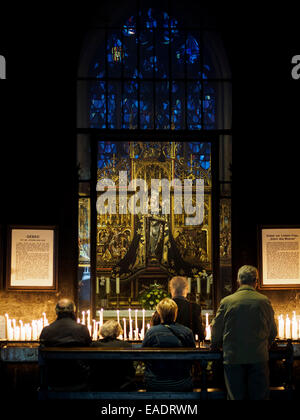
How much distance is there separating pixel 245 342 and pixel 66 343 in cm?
175

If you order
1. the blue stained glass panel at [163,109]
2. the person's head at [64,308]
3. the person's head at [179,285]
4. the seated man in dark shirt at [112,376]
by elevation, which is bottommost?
the seated man in dark shirt at [112,376]

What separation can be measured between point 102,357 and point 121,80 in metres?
5.46

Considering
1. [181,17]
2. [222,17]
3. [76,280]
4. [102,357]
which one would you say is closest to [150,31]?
[181,17]

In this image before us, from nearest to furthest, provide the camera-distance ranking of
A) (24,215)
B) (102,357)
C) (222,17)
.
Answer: (102,357) → (24,215) → (222,17)

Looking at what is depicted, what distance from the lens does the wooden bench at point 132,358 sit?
4.86 m

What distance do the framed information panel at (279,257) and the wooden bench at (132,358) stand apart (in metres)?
3.32

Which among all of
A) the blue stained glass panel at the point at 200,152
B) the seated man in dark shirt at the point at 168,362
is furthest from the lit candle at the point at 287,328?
the blue stained glass panel at the point at 200,152

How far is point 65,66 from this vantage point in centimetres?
869

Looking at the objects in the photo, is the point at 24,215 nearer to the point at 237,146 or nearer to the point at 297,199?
the point at 237,146

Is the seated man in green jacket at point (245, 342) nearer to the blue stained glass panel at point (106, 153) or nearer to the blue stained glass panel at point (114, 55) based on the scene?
the blue stained glass panel at point (106, 153)

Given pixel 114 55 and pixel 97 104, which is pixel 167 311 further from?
pixel 114 55

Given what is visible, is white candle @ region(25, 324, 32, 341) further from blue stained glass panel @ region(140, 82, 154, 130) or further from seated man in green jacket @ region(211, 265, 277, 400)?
blue stained glass panel @ region(140, 82, 154, 130)

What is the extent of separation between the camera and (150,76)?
934 cm

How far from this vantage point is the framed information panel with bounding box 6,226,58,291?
27.2 ft
